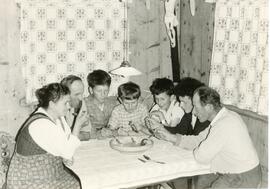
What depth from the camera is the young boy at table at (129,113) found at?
12.1 ft

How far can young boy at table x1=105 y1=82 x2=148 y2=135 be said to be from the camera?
Answer: 12.1 feet

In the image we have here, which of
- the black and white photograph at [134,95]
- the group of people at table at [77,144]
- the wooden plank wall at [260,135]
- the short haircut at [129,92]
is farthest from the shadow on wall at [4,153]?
the wooden plank wall at [260,135]

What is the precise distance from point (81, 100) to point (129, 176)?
1531mm

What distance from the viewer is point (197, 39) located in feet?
15.1

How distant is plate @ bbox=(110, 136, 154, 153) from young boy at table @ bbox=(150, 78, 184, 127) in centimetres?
54

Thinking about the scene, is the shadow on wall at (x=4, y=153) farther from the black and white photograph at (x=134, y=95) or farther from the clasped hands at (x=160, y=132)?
the clasped hands at (x=160, y=132)

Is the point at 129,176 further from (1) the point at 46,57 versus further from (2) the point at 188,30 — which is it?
(2) the point at 188,30

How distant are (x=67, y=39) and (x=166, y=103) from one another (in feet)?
4.57

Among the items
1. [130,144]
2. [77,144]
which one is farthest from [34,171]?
[130,144]

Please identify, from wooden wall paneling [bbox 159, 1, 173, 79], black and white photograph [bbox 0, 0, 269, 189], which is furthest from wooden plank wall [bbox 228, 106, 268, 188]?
wooden wall paneling [bbox 159, 1, 173, 79]

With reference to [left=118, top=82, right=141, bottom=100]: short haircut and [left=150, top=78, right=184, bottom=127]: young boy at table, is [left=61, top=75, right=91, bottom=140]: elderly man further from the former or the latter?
[left=150, top=78, right=184, bottom=127]: young boy at table

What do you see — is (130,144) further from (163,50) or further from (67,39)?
(163,50)

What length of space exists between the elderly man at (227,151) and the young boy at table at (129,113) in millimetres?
895

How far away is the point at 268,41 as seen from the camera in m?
3.34
